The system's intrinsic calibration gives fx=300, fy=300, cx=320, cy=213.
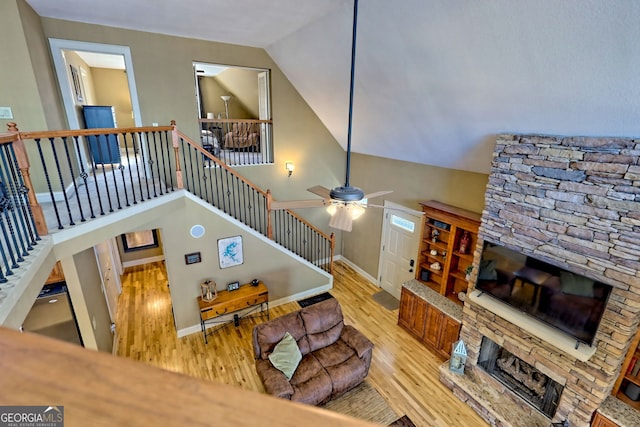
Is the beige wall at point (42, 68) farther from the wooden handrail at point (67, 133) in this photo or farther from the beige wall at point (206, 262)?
the beige wall at point (206, 262)

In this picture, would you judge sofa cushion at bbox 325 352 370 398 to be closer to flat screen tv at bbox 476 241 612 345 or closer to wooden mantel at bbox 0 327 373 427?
flat screen tv at bbox 476 241 612 345

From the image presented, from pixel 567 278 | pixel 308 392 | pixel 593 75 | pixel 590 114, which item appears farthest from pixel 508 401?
pixel 593 75

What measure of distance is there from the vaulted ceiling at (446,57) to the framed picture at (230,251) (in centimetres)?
327

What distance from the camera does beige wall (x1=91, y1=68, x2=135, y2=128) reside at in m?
8.16

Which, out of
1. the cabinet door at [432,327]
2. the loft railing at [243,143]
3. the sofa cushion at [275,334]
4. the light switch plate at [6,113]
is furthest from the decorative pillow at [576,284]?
the light switch plate at [6,113]

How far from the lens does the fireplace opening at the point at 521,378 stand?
12.4 feet

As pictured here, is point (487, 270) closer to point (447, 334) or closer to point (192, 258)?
point (447, 334)

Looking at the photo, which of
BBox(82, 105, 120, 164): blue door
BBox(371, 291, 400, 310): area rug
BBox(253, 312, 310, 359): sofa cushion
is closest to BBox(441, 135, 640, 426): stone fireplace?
BBox(371, 291, 400, 310): area rug

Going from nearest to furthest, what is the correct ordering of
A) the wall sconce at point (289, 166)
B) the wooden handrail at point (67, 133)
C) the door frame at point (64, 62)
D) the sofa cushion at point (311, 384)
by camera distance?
the wooden handrail at point (67, 133) → the sofa cushion at point (311, 384) → the door frame at point (64, 62) → the wall sconce at point (289, 166)

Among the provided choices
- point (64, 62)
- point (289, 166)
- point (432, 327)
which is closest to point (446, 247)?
point (432, 327)

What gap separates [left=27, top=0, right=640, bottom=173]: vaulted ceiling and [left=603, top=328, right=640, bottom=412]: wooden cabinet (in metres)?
2.31

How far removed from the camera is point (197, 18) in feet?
14.4

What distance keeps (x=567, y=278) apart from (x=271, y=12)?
484 centimetres

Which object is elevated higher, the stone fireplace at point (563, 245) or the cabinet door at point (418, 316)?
the stone fireplace at point (563, 245)
